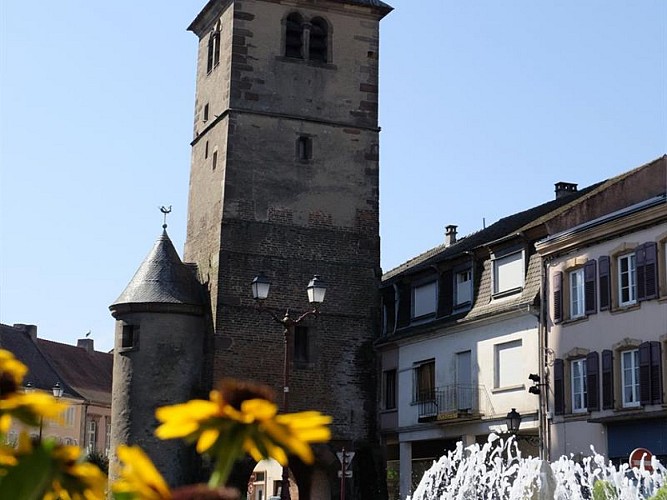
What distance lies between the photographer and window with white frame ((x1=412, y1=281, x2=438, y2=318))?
1399 inches

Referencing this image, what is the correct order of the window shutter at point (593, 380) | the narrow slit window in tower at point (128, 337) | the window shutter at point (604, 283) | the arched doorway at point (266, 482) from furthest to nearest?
the arched doorway at point (266, 482), the narrow slit window in tower at point (128, 337), the window shutter at point (604, 283), the window shutter at point (593, 380)

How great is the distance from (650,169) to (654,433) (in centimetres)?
824

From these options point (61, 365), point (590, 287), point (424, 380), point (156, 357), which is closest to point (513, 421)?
point (590, 287)

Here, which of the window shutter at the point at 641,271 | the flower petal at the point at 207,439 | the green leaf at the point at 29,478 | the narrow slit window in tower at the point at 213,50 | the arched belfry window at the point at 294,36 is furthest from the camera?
the narrow slit window in tower at the point at 213,50

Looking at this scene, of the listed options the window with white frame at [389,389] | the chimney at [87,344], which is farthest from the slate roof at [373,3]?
the chimney at [87,344]

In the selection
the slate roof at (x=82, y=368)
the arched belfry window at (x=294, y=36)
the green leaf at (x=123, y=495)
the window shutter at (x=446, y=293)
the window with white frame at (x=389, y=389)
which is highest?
the arched belfry window at (x=294, y=36)

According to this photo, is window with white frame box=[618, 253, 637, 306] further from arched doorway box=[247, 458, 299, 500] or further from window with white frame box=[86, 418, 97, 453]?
window with white frame box=[86, 418, 97, 453]

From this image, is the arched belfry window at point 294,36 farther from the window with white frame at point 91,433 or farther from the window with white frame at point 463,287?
the window with white frame at point 91,433

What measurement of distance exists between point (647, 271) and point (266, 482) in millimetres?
18312

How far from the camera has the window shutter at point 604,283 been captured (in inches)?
1062

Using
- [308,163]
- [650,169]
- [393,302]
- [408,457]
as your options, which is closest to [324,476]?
[408,457]

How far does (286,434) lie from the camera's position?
2.25 metres

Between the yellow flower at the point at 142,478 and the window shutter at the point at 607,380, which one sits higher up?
the window shutter at the point at 607,380

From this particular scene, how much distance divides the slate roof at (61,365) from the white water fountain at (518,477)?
3765 cm
